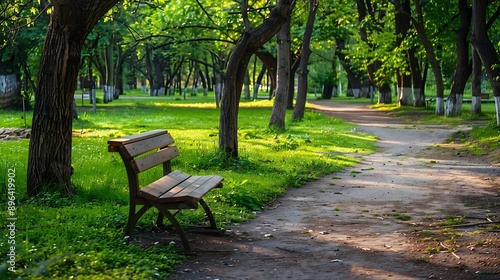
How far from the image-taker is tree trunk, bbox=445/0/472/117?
27.0 m

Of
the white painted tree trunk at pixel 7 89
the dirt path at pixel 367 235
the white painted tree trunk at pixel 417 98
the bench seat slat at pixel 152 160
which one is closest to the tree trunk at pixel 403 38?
the white painted tree trunk at pixel 417 98

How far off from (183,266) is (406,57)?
32631mm

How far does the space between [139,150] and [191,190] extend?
0.65 metres

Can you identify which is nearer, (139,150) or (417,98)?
(139,150)

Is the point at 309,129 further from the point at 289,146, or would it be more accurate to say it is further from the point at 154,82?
the point at 154,82

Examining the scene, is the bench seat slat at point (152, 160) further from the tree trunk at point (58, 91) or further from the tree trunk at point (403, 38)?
the tree trunk at point (403, 38)

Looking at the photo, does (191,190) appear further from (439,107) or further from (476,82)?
(439,107)

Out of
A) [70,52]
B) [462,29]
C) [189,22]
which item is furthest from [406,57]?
[70,52]

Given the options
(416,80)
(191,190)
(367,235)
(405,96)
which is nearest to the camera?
(191,190)

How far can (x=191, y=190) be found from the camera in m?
7.16

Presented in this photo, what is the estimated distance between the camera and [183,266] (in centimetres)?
643

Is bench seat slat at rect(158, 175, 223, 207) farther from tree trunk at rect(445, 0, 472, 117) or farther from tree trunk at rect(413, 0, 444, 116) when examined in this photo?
tree trunk at rect(413, 0, 444, 116)

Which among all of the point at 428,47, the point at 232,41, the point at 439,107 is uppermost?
→ the point at 428,47

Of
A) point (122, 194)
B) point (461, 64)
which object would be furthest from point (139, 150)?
point (461, 64)
